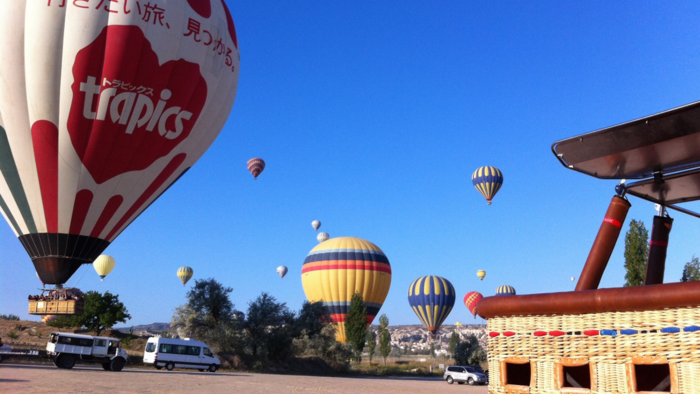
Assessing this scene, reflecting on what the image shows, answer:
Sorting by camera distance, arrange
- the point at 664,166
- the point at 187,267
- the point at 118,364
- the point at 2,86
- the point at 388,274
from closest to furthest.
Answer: the point at 664,166 → the point at 2,86 → the point at 118,364 → the point at 388,274 → the point at 187,267

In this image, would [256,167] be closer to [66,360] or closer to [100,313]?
[100,313]

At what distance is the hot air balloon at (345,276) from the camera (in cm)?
5916

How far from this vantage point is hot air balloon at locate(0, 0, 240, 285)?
22.6 meters

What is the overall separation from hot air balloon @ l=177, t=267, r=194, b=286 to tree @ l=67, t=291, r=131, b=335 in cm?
2836

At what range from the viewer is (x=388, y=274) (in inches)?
2468

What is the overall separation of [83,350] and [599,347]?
29140 mm

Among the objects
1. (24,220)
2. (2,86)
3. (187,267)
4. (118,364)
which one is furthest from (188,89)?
(187,267)

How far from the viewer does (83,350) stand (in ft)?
86.9

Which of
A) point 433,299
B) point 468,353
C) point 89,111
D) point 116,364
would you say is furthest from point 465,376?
point 433,299

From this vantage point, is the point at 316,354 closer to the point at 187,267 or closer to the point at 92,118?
the point at 92,118

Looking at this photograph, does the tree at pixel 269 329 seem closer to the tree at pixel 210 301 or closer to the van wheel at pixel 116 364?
the tree at pixel 210 301

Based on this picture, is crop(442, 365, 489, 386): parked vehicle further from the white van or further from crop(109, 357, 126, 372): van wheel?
crop(109, 357, 126, 372): van wheel

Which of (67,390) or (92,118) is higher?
(92,118)

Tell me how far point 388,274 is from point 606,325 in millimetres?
61120
